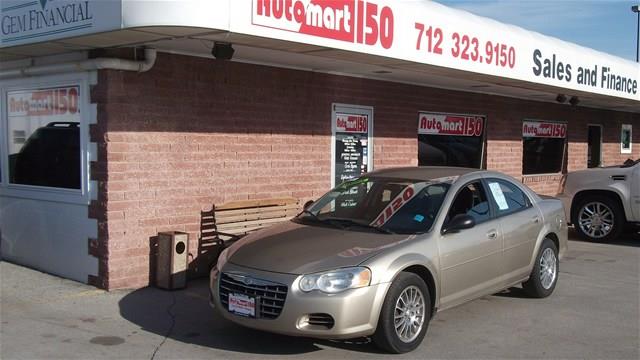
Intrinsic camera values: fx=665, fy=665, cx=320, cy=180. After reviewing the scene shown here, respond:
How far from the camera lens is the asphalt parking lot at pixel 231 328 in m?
5.50

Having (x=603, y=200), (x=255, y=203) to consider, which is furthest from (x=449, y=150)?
(x=255, y=203)

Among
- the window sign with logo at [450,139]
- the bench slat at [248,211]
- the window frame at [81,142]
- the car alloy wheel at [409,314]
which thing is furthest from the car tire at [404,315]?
the window sign with logo at [450,139]

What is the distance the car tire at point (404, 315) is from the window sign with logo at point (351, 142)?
188 inches

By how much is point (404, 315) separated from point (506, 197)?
2.31m

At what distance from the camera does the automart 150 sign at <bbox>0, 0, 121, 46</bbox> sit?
614 centimetres

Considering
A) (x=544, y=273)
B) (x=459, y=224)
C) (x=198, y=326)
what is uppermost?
(x=459, y=224)

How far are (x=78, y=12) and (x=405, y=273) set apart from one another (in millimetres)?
3956

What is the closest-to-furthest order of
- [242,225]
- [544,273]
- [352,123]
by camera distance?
[544,273] → [242,225] → [352,123]

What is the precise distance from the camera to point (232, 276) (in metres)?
5.48

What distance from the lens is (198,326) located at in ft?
20.5

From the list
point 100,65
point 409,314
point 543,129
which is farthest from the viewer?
point 543,129

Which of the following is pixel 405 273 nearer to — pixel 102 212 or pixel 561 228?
pixel 561 228

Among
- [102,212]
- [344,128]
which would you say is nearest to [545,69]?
[344,128]

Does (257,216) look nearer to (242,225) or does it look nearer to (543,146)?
(242,225)
